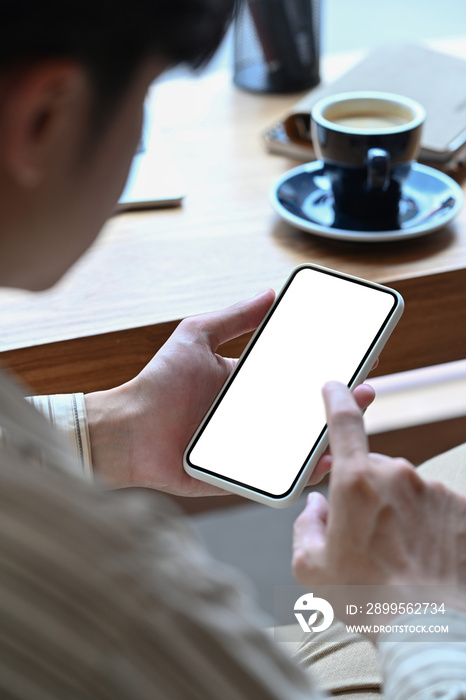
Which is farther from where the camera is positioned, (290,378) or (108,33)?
(290,378)

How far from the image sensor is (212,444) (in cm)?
67

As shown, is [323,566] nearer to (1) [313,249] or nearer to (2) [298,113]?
(1) [313,249]

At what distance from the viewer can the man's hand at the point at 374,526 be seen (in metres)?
0.46

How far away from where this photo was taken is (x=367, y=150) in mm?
833

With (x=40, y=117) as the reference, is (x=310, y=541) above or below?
below

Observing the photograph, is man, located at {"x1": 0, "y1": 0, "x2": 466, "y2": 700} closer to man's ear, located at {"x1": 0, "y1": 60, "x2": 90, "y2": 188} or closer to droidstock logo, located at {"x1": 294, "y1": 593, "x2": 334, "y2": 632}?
man's ear, located at {"x1": 0, "y1": 60, "x2": 90, "y2": 188}

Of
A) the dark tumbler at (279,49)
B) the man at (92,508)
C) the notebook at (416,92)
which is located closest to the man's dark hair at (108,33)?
the man at (92,508)

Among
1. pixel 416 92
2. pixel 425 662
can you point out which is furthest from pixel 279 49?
pixel 425 662

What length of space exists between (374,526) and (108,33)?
28 cm

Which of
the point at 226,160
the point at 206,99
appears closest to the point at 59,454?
the point at 226,160

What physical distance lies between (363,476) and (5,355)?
0.36 m

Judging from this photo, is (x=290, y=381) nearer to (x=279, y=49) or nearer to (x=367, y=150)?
(x=367, y=150)

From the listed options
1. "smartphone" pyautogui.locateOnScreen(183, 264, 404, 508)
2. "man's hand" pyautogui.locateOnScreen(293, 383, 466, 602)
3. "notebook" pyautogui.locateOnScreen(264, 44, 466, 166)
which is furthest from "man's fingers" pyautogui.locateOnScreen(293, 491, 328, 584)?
"notebook" pyautogui.locateOnScreen(264, 44, 466, 166)

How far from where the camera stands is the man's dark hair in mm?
328
